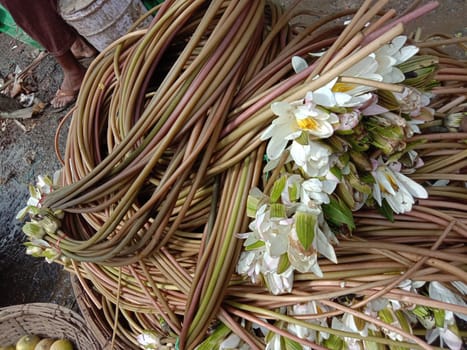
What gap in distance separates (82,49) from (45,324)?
4.17ft

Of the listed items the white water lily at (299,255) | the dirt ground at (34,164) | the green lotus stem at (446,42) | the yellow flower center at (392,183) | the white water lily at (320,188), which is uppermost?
the green lotus stem at (446,42)

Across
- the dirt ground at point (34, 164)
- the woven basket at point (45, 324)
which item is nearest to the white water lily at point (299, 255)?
the woven basket at point (45, 324)

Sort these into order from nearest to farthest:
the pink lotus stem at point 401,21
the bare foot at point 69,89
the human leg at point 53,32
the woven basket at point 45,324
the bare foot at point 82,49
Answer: the pink lotus stem at point 401,21 → the woven basket at point 45,324 → the human leg at point 53,32 → the bare foot at point 69,89 → the bare foot at point 82,49

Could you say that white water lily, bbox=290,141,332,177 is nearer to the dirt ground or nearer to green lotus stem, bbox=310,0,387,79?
green lotus stem, bbox=310,0,387,79

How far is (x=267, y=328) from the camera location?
0.57 m

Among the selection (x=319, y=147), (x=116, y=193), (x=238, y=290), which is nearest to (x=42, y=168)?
(x=116, y=193)

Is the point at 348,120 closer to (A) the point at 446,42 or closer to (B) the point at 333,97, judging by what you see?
(B) the point at 333,97

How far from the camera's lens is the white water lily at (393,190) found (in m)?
0.54

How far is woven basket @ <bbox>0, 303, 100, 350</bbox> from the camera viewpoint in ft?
2.81

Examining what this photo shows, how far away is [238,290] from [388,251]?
0.70 feet

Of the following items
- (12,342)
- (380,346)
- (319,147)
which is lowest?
(12,342)

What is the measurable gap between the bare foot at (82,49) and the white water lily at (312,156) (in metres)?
1.57

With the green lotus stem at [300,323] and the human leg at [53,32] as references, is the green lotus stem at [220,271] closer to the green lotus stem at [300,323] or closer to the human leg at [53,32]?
the green lotus stem at [300,323]

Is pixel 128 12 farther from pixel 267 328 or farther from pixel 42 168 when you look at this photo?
pixel 267 328
